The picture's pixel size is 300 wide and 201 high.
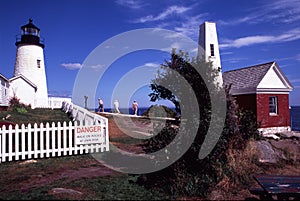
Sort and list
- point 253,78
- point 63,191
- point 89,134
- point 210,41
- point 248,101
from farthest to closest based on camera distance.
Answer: point 210,41 → point 253,78 → point 248,101 → point 89,134 → point 63,191

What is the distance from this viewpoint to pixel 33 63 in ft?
105

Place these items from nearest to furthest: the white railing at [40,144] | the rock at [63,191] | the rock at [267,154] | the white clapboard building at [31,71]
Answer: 1. the rock at [63,191]
2. the white railing at [40,144]
3. the rock at [267,154]
4. the white clapboard building at [31,71]

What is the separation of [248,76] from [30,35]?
2784 centimetres

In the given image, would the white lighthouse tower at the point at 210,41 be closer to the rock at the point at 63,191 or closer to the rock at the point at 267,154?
the rock at the point at 267,154

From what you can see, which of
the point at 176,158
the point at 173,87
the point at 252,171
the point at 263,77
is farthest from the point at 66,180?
the point at 263,77

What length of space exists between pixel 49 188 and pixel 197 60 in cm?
483

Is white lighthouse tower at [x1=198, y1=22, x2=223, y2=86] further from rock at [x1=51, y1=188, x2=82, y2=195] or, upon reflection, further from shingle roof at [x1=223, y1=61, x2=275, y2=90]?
rock at [x1=51, y1=188, x2=82, y2=195]

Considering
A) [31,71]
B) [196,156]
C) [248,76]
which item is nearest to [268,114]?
[248,76]

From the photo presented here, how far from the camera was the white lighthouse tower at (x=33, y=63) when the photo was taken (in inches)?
1227

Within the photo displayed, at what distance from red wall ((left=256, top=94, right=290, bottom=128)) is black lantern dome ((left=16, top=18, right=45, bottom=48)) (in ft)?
92.6

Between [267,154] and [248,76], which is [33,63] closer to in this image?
[248,76]

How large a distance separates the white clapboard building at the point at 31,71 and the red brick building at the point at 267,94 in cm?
2218

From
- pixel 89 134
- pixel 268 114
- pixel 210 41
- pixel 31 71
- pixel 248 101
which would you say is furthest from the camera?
pixel 31 71

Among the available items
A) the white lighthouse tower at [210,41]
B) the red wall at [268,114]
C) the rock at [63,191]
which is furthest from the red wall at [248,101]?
the rock at [63,191]
